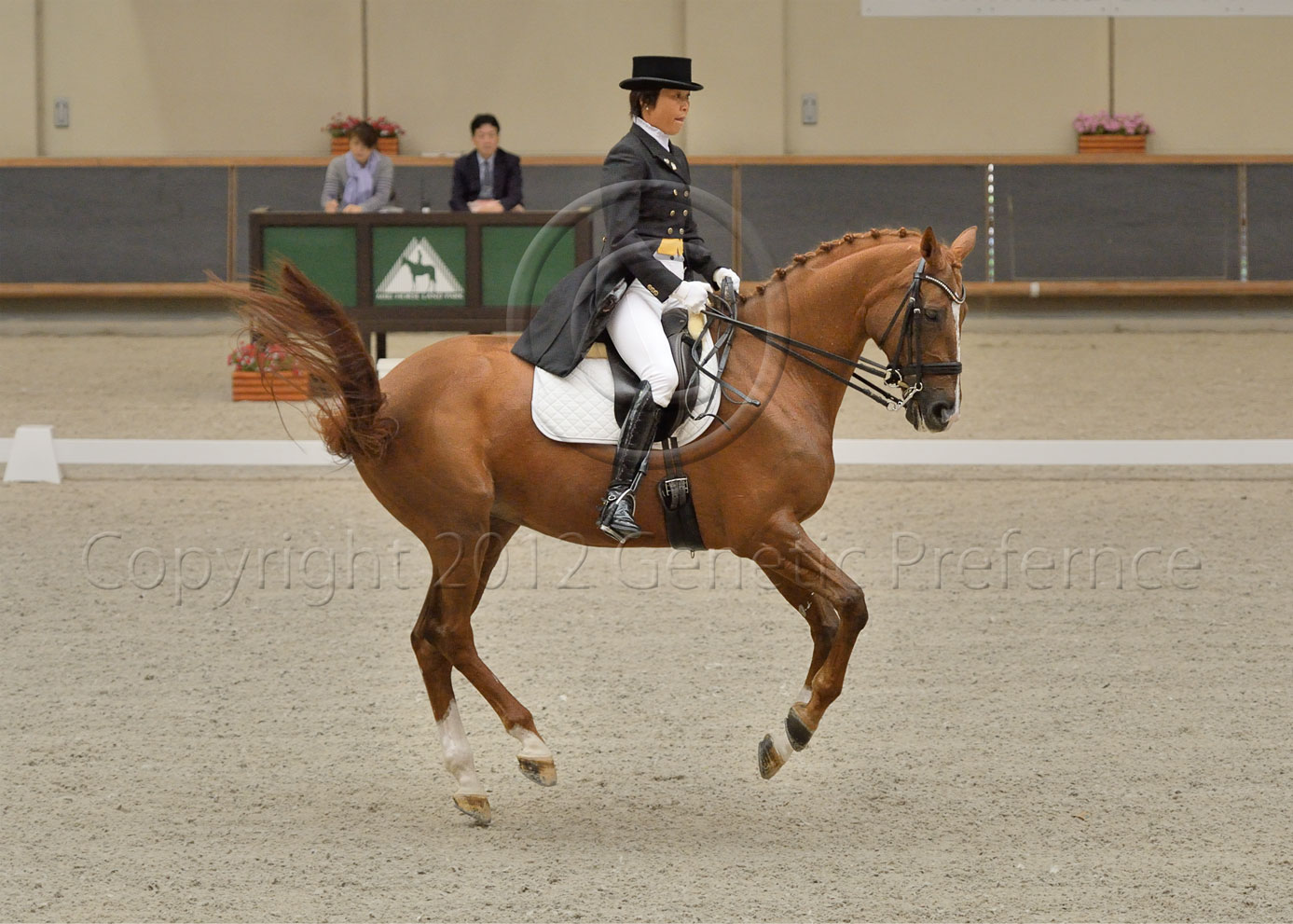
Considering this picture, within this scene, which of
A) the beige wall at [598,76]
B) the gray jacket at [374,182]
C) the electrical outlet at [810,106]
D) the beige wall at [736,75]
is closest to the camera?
the gray jacket at [374,182]

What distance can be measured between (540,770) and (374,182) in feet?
25.4

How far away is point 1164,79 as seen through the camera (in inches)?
577

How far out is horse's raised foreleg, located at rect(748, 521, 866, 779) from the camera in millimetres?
3775

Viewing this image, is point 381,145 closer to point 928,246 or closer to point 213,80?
point 213,80

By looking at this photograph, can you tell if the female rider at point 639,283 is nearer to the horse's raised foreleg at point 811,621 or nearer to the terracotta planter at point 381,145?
the horse's raised foreleg at point 811,621

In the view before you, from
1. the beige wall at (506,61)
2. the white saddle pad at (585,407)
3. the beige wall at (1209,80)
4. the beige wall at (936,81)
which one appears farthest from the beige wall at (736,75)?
the white saddle pad at (585,407)

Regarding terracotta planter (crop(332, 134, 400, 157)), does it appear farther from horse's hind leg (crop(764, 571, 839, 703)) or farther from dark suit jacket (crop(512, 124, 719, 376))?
horse's hind leg (crop(764, 571, 839, 703))

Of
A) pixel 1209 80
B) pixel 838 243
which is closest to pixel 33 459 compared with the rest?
pixel 838 243

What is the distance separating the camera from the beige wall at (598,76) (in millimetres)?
14594

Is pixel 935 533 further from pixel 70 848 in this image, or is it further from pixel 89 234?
pixel 89 234

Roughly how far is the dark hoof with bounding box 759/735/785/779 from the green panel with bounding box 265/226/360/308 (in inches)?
278

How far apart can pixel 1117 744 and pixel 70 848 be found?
285 centimetres

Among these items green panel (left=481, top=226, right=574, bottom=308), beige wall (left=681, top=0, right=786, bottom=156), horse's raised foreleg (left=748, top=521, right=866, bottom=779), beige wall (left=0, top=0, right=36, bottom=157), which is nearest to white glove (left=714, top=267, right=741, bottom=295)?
horse's raised foreleg (left=748, top=521, right=866, bottom=779)

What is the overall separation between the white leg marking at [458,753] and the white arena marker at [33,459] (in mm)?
5248
